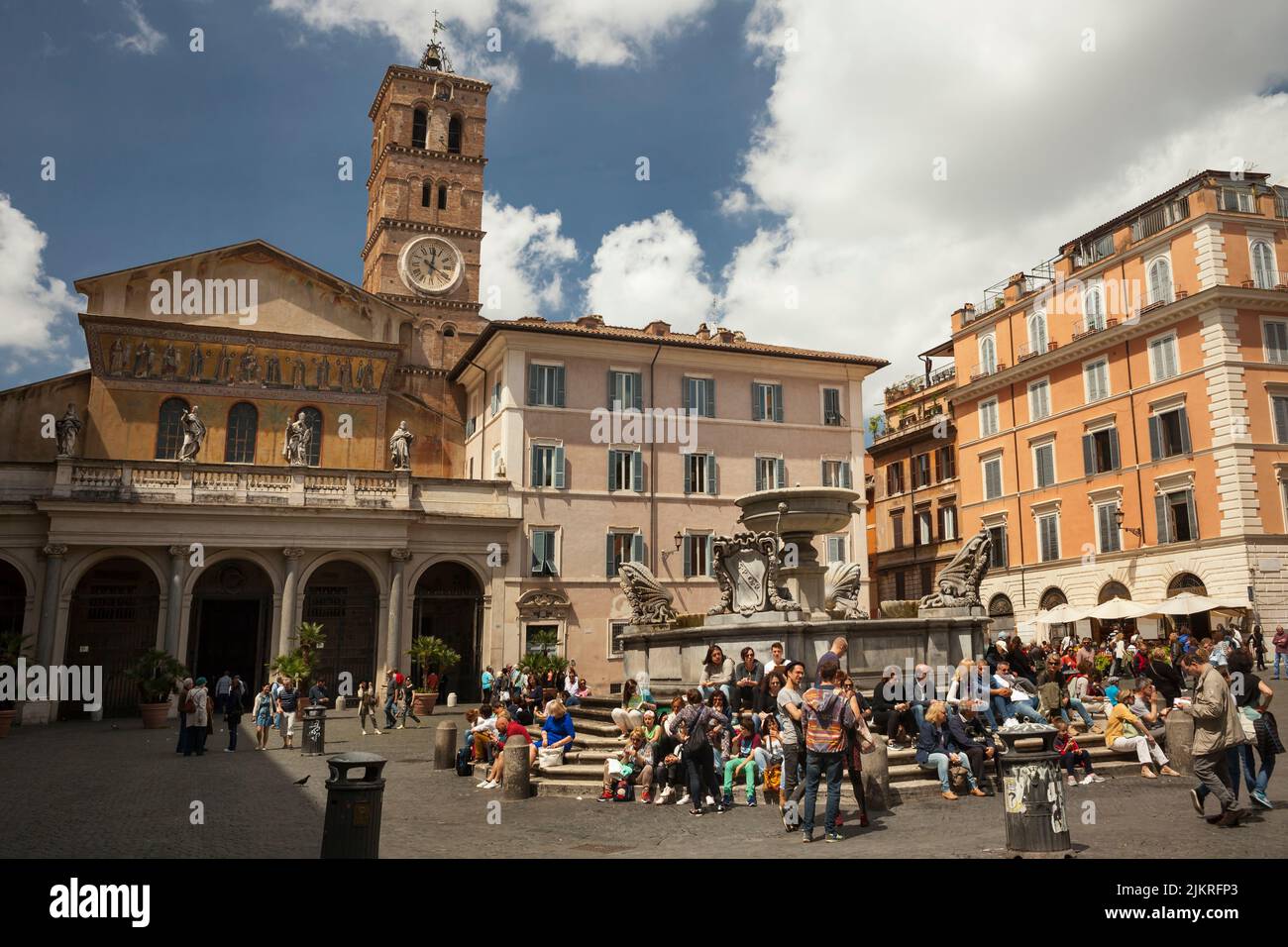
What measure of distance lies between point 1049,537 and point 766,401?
41.2 ft

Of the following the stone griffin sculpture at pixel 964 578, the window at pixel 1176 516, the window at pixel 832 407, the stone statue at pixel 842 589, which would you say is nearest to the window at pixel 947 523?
the window at pixel 832 407

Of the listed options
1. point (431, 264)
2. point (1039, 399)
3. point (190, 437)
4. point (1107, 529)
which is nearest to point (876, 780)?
point (190, 437)

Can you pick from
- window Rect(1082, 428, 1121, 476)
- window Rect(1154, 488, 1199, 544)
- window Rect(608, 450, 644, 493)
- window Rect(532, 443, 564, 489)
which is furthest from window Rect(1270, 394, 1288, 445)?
window Rect(532, 443, 564, 489)

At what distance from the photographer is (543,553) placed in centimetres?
3222

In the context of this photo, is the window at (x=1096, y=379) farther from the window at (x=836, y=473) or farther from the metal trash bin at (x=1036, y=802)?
the metal trash bin at (x=1036, y=802)

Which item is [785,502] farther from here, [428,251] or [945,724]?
[428,251]

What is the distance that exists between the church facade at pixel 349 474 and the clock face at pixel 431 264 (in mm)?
12469

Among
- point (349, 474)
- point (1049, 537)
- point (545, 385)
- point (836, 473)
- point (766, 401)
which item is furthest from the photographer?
point (1049, 537)

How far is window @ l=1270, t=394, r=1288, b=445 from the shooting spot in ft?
102

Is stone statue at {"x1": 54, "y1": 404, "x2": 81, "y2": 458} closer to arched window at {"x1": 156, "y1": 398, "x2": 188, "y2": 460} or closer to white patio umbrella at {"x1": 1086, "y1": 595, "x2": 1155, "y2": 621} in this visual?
arched window at {"x1": 156, "y1": 398, "x2": 188, "y2": 460}

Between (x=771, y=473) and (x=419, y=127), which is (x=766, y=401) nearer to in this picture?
(x=771, y=473)
